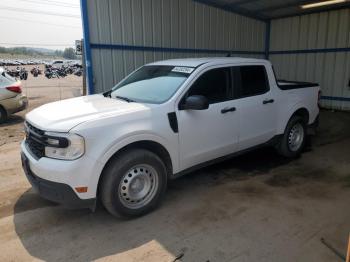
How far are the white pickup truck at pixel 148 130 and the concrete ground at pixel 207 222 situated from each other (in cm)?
Answer: 39

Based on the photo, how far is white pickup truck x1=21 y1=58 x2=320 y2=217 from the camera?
3.16m

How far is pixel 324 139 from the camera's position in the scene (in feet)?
24.2

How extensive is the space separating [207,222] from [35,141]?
217 centimetres

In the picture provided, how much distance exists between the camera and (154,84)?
4.32 metres

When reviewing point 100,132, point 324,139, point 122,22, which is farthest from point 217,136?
point 122,22

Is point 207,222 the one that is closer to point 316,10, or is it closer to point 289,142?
point 289,142

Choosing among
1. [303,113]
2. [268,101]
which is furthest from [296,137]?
[268,101]

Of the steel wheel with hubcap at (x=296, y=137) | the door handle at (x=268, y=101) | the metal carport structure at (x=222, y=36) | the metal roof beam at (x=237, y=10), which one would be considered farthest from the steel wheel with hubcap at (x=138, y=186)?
the metal roof beam at (x=237, y=10)

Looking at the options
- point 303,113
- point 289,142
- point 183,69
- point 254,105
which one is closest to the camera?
point 183,69

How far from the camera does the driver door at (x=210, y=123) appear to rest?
3958 millimetres

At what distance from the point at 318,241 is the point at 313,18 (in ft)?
33.7

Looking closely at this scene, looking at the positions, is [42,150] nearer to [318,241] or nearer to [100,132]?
[100,132]

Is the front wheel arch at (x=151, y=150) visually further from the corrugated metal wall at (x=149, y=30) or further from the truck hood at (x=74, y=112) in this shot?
the corrugated metal wall at (x=149, y=30)

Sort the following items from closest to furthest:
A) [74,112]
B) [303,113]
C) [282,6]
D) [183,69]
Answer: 1. [74,112]
2. [183,69]
3. [303,113]
4. [282,6]
